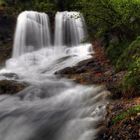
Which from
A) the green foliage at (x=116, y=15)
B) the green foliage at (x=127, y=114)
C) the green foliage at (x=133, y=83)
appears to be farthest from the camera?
the green foliage at (x=116, y=15)

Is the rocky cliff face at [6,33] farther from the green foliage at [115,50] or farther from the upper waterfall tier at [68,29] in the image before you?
the green foliage at [115,50]

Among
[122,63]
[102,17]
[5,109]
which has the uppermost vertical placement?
[102,17]

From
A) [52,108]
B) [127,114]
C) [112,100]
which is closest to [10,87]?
[52,108]

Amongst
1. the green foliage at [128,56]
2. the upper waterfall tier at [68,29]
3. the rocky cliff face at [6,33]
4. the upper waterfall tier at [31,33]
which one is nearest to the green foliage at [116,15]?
the green foliage at [128,56]

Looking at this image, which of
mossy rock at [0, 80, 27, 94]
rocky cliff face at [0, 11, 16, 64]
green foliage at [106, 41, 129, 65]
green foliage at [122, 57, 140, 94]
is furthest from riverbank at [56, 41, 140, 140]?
rocky cliff face at [0, 11, 16, 64]

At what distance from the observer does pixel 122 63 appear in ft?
59.8

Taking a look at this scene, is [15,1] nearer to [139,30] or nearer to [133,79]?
[139,30]

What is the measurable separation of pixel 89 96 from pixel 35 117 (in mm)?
2582

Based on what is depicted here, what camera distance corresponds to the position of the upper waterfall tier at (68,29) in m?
31.2

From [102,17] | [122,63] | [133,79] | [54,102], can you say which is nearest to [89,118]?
[133,79]

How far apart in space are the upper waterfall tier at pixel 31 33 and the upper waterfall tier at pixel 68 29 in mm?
844

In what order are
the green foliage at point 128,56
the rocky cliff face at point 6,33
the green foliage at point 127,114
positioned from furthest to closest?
the rocky cliff face at point 6,33 → the green foliage at point 128,56 → the green foliage at point 127,114

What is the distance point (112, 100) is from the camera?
13859 mm

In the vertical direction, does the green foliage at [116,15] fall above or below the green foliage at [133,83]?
above
